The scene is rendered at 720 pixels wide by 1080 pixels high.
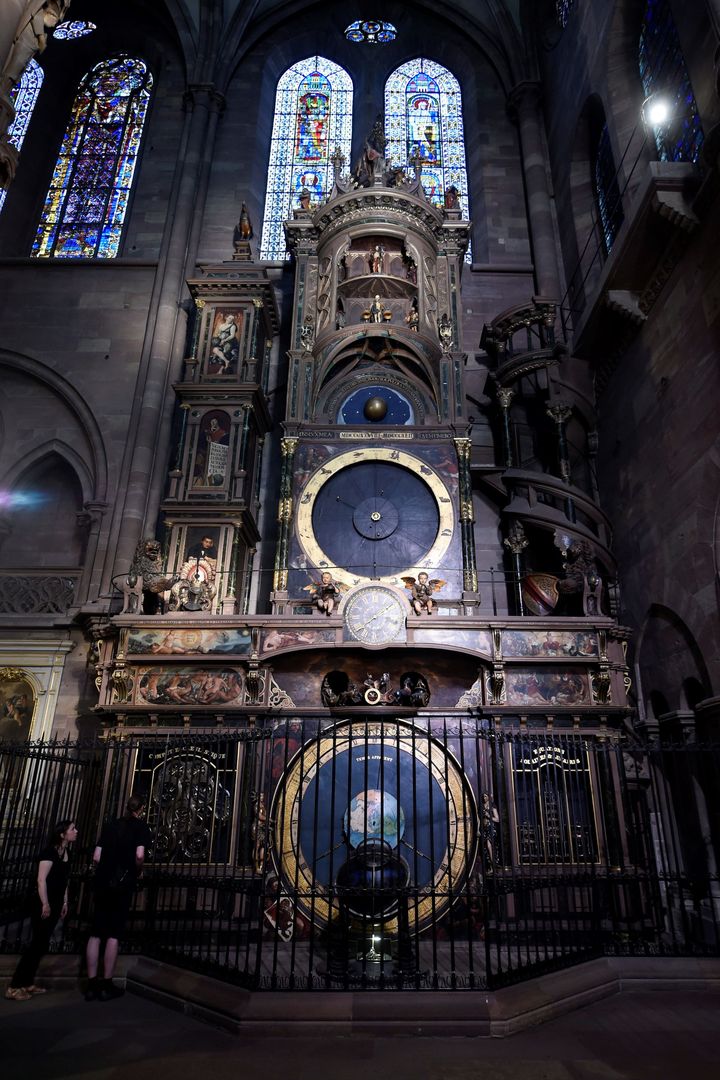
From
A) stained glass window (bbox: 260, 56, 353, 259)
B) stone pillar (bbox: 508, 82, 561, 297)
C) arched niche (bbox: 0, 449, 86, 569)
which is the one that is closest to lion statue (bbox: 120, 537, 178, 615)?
arched niche (bbox: 0, 449, 86, 569)

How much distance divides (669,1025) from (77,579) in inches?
429

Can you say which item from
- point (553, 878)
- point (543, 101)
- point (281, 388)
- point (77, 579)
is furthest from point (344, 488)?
point (543, 101)

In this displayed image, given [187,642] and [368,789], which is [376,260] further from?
[368,789]

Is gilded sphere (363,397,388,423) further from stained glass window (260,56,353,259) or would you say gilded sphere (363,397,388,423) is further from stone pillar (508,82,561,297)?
stained glass window (260,56,353,259)

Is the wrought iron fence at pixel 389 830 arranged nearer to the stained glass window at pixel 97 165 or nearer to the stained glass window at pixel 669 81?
the stained glass window at pixel 669 81

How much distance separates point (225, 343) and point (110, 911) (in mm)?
9798

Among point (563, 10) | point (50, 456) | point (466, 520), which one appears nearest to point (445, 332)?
point (466, 520)

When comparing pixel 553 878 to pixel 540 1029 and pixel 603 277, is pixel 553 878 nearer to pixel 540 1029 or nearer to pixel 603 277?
pixel 540 1029

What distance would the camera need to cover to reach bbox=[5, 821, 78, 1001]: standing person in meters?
5.74

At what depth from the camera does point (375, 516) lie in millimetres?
11203

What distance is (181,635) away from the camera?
30.4 ft

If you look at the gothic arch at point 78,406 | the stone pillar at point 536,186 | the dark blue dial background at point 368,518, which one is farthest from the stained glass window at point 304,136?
the dark blue dial background at point 368,518

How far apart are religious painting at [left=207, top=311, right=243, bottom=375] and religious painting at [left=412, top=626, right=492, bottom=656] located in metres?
6.28

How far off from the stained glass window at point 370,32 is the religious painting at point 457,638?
17428mm
